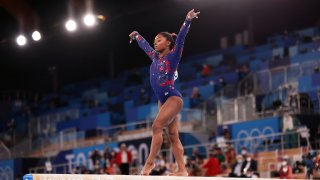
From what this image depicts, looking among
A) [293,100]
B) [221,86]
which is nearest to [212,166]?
[293,100]

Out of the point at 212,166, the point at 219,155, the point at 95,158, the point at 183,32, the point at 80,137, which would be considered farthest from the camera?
the point at 80,137

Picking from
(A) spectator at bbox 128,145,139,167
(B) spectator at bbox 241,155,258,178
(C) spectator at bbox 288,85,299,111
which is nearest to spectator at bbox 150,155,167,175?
(B) spectator at bbox 241,155,258,178

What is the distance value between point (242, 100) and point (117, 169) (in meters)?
4.50

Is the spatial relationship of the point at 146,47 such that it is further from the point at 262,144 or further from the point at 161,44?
the point at 262,144

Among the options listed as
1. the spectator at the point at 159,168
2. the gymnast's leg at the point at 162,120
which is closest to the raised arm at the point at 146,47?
the gymnast's leg at the point at 162,120

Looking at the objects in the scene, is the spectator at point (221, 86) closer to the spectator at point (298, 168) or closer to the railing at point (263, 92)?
the railing at point (263, 92)

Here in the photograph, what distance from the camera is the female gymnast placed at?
7.79 meters

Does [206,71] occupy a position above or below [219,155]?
above

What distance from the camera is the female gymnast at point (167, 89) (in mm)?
7785

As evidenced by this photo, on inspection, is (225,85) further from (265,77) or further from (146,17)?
(146,17)

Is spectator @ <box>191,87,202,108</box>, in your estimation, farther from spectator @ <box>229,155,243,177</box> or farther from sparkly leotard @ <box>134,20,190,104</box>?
sparkly leotard @ <box>134,20,190,104</box>

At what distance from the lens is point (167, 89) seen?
7.92m

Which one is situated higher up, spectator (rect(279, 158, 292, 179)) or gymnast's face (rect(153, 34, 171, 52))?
gymnast's face (rect(153, 34, 171, 52))

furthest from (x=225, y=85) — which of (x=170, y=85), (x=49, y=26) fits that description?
(x=170, y=85)
